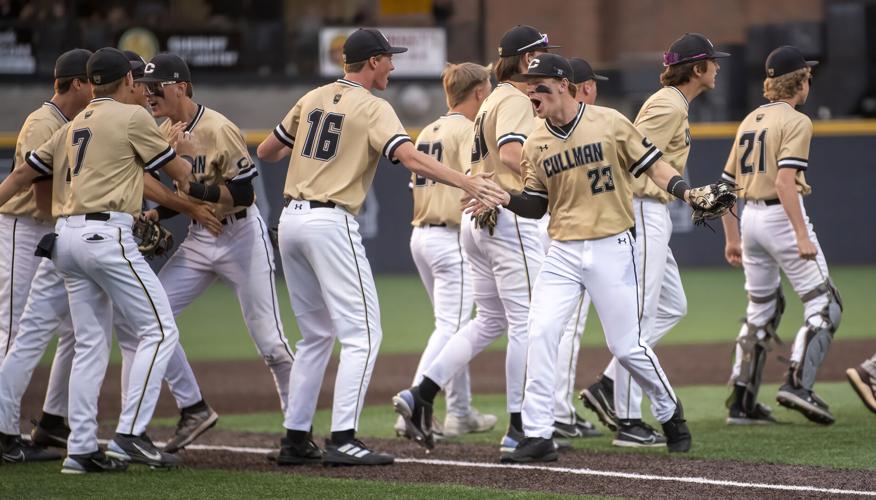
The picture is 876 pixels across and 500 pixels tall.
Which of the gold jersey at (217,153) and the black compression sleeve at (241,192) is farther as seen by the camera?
the gold jersey at (217,153)

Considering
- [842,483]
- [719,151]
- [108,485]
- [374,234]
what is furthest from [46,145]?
[719,151]

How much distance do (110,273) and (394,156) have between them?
4.93 ft

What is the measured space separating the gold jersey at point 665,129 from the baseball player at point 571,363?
0.48 m

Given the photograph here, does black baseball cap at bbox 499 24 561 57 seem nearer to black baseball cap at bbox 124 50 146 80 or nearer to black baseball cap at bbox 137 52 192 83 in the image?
black baseball cap at bbox 137 52 192 83

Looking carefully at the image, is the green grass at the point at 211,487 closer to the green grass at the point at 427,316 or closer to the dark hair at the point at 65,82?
the dark hair at the point at 65,82

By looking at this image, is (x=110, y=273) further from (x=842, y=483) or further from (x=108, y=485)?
(x=842, y=483)

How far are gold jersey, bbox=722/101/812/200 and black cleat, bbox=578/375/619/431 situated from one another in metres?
1.42

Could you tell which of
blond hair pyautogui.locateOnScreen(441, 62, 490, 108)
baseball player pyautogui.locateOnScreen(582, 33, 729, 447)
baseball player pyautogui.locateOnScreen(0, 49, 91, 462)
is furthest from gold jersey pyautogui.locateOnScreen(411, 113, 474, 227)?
baseball player pyautogui.locateOnScreen(0, 49, 91, 462)

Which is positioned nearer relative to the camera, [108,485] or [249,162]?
[108,485]

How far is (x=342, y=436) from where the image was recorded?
21.2ft

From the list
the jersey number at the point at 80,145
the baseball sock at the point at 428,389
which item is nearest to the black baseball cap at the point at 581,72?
the baseball sock at the point at 428,389

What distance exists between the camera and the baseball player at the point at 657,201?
6.98 metres

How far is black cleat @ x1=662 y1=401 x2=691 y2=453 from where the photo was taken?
257 inches

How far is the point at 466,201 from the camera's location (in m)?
6.58
